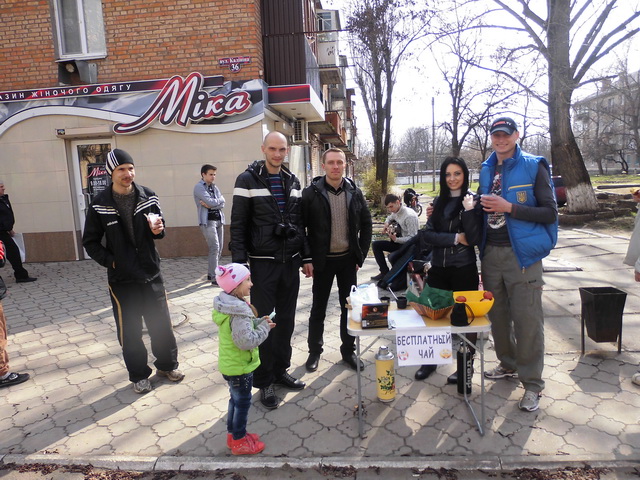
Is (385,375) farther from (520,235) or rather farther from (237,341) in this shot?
(520,235)

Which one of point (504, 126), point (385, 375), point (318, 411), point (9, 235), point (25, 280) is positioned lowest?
point (318, 411)

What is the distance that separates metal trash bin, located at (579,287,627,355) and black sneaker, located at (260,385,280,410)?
2979 millimetres

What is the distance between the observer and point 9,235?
7.61 m

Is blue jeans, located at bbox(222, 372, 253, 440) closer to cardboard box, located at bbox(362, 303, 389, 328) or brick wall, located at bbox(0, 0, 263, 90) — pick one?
cardboard box, located at bbox(362, 303, 389, 328)

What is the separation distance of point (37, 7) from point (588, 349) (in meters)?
11.5

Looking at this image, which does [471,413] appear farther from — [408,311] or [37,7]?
[37,7]

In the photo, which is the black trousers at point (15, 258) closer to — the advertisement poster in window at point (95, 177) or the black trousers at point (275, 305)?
the advertisement poster in window at point (95, 177)

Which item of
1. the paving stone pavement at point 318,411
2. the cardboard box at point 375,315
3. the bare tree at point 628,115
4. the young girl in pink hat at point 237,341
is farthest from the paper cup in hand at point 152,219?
the bare tree at point 628,115

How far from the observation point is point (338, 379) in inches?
153

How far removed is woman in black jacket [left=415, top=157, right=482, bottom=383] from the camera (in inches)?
133

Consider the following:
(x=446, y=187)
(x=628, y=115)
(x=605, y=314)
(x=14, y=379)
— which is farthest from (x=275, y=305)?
(x=628, y=115)

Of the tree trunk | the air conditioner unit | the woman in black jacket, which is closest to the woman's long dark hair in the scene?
the woman in black jacket

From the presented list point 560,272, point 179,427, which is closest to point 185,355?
point 179,427

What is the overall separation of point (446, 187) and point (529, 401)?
174 centimetres
